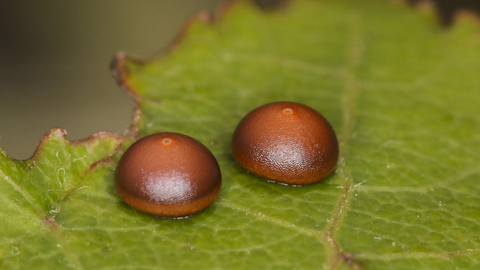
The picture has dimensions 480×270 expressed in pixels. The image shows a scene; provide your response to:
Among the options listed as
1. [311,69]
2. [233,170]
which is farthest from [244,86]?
[233,170]

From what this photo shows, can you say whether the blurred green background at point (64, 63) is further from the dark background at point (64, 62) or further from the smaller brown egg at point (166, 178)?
the smaller brown egg at point (166, 178)

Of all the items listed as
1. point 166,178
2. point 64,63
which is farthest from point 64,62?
point 166,178

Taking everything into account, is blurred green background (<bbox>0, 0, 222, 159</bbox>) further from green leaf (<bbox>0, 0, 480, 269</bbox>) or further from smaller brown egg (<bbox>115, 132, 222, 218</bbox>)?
smaller brown egg (<bbox>115, 132, 222, 218</bbox>)

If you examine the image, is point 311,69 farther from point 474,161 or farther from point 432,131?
point 474,161

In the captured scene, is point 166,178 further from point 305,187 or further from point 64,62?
point 64,62

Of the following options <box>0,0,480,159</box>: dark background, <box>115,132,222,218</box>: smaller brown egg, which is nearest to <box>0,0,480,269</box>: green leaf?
<box>115,132,222,218</box>: smaller brown egg

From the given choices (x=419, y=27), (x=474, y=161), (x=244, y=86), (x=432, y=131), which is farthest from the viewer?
(x=419, y=27)
